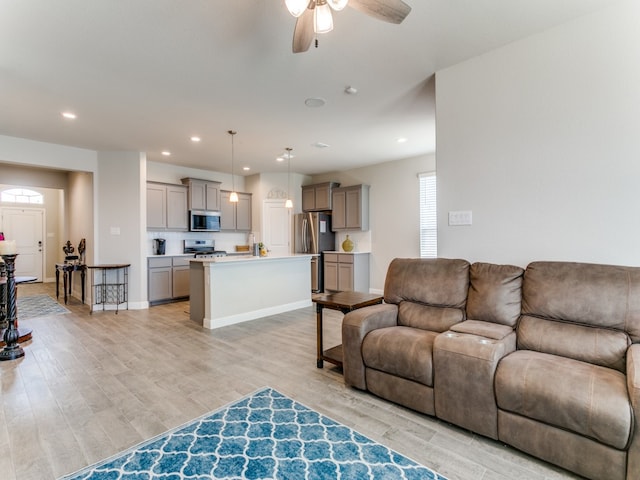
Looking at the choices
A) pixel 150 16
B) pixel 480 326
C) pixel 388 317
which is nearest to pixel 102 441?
pixel 388 317

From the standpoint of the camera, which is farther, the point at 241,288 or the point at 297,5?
the point at 241,288

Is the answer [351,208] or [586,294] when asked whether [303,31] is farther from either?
[351,208]

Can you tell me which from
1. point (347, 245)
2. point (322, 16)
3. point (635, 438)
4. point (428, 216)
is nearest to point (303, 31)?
point (322, 16)

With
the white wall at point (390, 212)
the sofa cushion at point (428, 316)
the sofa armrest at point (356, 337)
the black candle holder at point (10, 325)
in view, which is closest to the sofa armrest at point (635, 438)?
the sofa cushion at point (428, 316)

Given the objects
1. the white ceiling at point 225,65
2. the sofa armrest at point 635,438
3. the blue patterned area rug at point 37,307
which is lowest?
the blue patterned area rug at point 37,307

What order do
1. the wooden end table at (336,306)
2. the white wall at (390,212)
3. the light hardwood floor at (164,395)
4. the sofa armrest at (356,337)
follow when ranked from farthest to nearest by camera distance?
1. the white wall at (390,212)
2. the wooden end table at (336,306)
3. the sofa armrest at (356,337)
4. the light hardwood floor at (164,395)

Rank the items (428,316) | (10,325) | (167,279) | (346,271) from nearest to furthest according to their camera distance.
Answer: (428,316) < (10,325) < (167,279) < (346,271)

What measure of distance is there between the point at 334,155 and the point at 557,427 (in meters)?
5.21

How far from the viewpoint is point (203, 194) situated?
6742 millimetres

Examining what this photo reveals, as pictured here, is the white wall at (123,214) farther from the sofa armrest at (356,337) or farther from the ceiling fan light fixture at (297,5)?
the ceiling fan light fixture at (297,5)

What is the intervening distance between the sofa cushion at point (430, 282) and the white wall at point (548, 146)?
316mm

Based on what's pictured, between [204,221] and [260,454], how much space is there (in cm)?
564

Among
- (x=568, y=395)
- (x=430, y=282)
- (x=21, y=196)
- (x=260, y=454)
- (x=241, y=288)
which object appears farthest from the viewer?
(x=21, y=196)

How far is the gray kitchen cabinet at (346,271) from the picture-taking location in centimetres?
662
